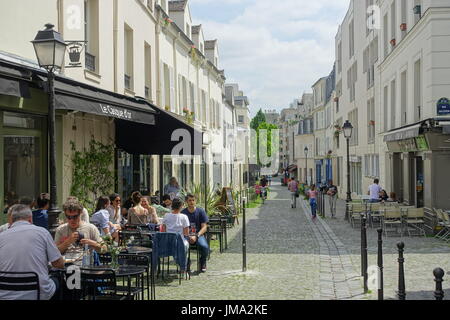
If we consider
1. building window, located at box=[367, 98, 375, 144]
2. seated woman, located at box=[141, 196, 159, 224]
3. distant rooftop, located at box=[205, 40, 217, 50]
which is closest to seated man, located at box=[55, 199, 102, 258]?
seated woman, located at box=[141, 196, 159, 224]

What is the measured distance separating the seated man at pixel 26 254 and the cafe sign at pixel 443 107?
1243 cm

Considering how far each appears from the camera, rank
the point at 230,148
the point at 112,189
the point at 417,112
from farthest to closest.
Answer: the point at 230,148
the point at 417,112
the point at 112,189

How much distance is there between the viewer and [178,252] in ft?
30.8

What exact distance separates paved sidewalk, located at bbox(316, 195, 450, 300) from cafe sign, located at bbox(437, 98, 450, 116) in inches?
138

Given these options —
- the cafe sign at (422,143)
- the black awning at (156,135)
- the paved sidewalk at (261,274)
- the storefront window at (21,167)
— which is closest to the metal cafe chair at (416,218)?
the cafe sign at (422,143)

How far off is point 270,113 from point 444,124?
142m

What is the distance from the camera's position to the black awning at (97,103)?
8.90 meters

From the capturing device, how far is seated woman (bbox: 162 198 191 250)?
982 cm

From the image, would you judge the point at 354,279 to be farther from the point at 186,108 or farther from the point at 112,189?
the point at 186,108

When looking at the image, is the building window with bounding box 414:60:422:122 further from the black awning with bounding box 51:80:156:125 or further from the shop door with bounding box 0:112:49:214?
the shop door with bounding box 0:112:49:214

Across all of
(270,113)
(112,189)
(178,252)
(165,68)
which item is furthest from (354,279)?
(270,113)

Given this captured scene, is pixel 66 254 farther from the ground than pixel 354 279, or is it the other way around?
pixel 66 254

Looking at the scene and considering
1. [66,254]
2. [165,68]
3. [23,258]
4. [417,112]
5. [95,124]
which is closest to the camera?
[23,258]

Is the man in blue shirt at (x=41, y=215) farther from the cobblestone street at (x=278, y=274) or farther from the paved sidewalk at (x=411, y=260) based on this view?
the paved sidewalk at (x=411, y=260)
